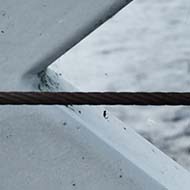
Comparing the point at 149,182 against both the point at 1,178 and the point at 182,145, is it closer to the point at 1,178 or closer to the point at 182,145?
the point at 1,178

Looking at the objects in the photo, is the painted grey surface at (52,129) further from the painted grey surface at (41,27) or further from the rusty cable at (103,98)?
the rusty cable at (103,98)

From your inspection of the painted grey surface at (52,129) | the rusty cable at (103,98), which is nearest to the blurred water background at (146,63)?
the painted grey surface at (52,129)

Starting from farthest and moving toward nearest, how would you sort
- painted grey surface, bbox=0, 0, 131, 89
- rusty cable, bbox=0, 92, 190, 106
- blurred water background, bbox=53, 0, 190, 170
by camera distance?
blurred water background, bbox=53, 0, 190, 170 < painted grey surface, bbox=0, 0, 131, 89 < rusty cable, bbox=0, 92, 190, 106

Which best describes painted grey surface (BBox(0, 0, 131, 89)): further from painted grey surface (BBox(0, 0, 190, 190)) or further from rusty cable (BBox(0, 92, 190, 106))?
rusty cable (BBox(0, 92, 190, 106))

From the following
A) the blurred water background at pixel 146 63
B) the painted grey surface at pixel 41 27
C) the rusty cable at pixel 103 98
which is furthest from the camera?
the blurred water background at pixel 146 63

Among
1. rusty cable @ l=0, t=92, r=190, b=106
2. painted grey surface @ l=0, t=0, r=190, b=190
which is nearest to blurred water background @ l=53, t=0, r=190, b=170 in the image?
painted grey surface @ l=0, t=0, r=190, b=190

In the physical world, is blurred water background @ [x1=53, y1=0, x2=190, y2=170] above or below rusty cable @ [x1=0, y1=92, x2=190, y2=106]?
below

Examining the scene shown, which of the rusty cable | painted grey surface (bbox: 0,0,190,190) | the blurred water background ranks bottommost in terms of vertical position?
the blurred water background

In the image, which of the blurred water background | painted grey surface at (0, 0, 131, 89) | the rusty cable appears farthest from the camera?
the blurred water background
